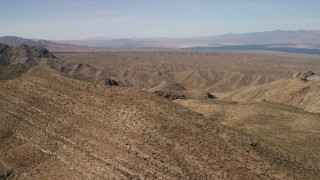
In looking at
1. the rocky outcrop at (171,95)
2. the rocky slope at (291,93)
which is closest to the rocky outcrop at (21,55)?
the rocky outcrop at (171,95)

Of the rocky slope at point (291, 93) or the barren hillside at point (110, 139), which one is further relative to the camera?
the rocky slope at point (291, 93)

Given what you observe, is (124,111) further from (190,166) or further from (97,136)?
(190,166)

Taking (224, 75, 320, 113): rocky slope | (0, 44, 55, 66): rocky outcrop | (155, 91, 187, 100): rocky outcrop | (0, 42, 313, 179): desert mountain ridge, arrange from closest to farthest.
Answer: (0, 42, 313, 179): desert mountain ridge
(224, 75, 320, 113): rocky slope
(155, 91, 187, 100): rocky outcrop
(0, 44, 55, 66): rocky outcrop

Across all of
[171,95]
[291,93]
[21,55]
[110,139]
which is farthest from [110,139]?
[21,55]

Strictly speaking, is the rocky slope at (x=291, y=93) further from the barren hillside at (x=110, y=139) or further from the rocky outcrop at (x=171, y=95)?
the barren hillside at (x=110, y=139)

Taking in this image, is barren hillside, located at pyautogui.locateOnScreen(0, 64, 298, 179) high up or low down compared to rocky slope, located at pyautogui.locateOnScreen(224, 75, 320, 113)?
up

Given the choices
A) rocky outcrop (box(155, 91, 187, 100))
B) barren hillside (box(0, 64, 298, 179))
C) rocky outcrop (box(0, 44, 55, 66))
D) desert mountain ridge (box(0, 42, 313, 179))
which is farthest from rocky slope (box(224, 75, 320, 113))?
rocky outcrop (box(0, 44, 55, 66))

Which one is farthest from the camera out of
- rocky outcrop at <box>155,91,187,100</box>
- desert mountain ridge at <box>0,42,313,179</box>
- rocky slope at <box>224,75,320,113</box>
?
rocky outcrop at <box>155,91,187,100</box>

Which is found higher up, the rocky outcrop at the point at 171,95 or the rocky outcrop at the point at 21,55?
the rocky outcrop at the point at 21,55

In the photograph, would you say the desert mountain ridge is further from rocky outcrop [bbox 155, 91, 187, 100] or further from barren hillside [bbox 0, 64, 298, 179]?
rocky outcrop [bbox 155, 91, 187, 100]

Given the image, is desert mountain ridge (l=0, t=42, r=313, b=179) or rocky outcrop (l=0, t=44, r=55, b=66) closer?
desert mountain ridge (l=0, t=42, r=313, b=179)

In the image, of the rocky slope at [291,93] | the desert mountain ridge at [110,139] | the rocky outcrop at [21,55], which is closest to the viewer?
the desert mountain ridge at [110,139]

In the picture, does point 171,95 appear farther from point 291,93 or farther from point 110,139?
point 110,139
